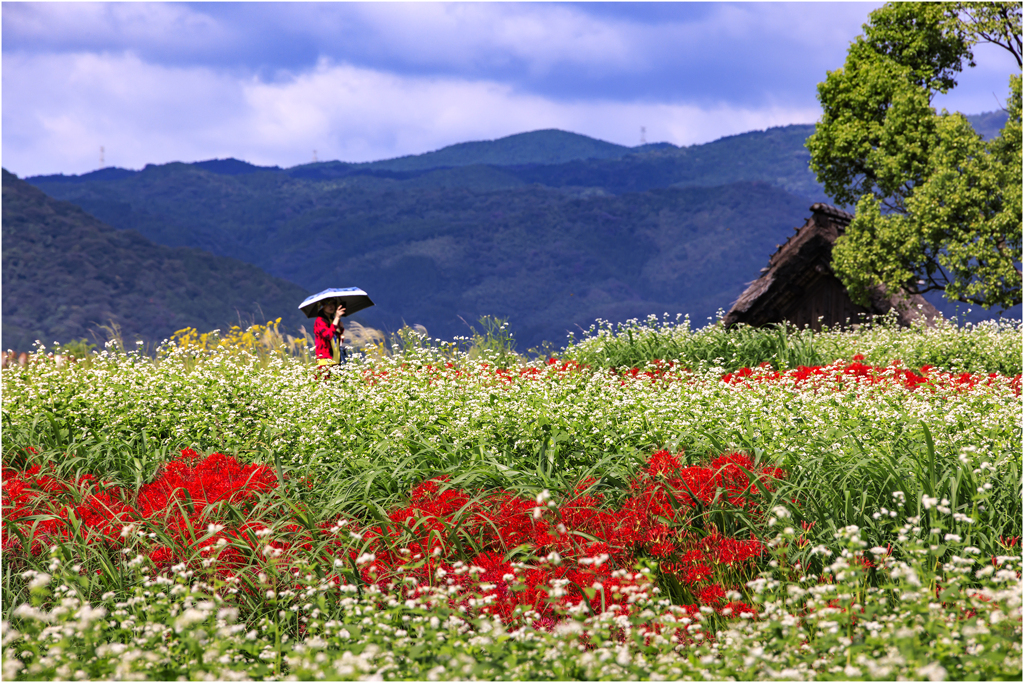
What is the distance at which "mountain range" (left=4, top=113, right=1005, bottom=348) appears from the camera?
93500mm

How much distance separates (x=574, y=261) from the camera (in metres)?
100

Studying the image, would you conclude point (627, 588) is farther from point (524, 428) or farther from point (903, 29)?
point (903, 29)

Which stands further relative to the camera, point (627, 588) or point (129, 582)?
point (129, 582)

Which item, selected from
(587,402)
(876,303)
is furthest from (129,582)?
(876,303)

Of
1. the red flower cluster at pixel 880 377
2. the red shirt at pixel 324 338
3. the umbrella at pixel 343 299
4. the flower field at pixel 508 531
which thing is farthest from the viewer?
the umbrella at pixel 343 299

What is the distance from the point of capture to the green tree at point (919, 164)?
12.6m

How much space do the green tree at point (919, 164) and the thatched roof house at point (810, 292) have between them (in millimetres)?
477

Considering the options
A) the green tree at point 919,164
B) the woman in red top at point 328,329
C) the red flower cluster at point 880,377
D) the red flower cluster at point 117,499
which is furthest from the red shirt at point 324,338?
the green tree at point 919,164

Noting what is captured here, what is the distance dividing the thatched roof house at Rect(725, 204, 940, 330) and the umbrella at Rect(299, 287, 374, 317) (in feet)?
27.5

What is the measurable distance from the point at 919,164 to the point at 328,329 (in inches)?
472

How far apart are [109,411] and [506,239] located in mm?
96531

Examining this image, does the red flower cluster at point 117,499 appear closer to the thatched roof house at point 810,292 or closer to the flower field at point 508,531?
the flower field at point 508,531

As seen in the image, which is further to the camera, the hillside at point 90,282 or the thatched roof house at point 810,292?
the hillside at point 90,282

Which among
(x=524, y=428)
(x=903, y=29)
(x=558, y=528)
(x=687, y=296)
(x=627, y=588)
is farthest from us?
(x=687, y=296)
